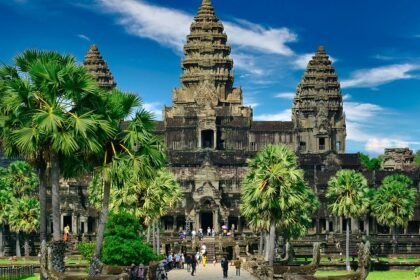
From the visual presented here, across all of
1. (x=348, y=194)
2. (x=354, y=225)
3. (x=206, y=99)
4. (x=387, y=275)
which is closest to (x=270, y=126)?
(x=206, y=99)

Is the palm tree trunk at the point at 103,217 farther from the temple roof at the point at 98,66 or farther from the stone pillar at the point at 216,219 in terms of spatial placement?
the temple roof at the point at 98,66

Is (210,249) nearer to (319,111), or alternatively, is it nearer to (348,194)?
(348,194)

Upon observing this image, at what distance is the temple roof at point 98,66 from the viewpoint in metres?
150

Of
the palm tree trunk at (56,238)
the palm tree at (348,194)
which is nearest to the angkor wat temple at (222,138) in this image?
the palm tree at (348,194)

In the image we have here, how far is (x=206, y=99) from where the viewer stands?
125250 millimetres

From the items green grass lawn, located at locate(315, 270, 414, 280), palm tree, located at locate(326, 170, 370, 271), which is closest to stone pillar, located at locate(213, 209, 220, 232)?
palm tree, located at locate(326, 170, 370, 271)

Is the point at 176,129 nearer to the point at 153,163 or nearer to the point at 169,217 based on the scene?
the point at 169,217

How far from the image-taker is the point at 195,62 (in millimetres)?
132750

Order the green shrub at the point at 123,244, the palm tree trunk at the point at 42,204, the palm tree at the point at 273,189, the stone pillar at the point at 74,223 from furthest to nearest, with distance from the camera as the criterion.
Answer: the stone pillar at the point at 74,223
the palm tree at the point at 273,189
the green shrub at the point at 123,244
the palm tree trunk at the point at 42,204

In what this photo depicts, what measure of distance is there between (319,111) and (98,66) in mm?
44604

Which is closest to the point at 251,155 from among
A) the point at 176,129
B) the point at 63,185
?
the point at 176,129

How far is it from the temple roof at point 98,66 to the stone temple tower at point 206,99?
21552 mm

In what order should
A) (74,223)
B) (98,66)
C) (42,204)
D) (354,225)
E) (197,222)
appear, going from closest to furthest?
(42,204)
(74,223)
(197,222)
(354,225)
(98,66)

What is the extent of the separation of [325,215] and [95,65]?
6803cm
